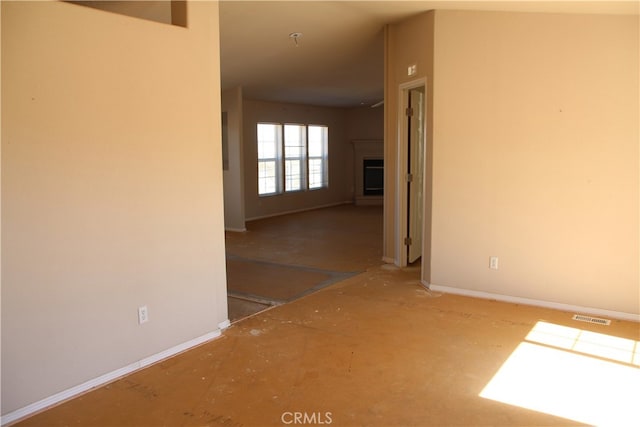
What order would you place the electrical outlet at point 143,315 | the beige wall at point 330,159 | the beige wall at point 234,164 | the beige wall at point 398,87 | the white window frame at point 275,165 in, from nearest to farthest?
1. the electrical outlet at point 143,315
2. the beige wall at point 398,87
3. the beige wall at point 234,164
4. the beige wall at point 330,159
5. the white window frame at point 275,165

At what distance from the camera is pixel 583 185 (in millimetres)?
3889

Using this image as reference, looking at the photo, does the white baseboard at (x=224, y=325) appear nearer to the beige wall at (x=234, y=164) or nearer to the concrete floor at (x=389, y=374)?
the concrete floor at (x=389, y=374)

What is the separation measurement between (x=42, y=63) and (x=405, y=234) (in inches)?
151

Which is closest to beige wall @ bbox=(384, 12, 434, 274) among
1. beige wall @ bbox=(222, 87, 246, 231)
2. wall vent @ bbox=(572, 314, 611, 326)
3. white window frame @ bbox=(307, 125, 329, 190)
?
wall vent @ bbox=(572, 314, 611, 326)

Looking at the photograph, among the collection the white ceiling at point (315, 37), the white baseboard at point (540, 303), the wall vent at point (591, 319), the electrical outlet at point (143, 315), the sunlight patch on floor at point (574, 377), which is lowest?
the sunlight patch on floor at point (574, 377)

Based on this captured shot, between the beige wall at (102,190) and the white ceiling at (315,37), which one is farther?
the white ceiling at (315,37)

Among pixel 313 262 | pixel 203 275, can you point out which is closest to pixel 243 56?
pixel 313 262

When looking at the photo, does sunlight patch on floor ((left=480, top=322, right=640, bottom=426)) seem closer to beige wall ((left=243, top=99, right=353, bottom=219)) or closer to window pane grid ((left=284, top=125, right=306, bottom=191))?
beige wall ((left=243, top=99, right=353, bottom=219))

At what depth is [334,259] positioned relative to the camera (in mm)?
6031

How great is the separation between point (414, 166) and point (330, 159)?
655cm

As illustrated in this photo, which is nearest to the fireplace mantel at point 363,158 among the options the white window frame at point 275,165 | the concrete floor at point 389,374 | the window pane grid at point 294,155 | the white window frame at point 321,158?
the white window frame at point 321,158

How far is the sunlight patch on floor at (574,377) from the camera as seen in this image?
8.23ft

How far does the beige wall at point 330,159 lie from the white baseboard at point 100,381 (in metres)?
6.28

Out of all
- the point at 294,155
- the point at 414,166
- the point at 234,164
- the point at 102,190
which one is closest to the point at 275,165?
the point at 294,155
